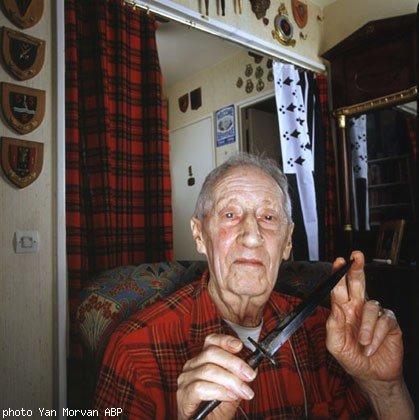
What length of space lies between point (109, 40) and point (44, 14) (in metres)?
0.41

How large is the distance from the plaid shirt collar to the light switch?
83 cm

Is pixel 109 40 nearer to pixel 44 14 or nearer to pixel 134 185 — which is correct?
pixel 44 14

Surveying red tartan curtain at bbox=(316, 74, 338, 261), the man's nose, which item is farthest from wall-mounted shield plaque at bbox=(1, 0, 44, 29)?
red tartan curtain at bbox=(316, 74, 338, 261)

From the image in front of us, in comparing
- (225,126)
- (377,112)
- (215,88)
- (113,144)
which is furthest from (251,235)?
(215,88)

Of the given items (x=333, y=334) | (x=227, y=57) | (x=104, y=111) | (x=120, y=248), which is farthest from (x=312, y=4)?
(x=333, y=334)

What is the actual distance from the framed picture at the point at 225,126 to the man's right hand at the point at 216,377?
2.94 metres

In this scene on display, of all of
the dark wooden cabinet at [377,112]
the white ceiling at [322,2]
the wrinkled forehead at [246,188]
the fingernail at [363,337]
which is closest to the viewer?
the fingernail at [363,337]

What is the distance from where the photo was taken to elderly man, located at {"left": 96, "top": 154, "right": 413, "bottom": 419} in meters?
0.85

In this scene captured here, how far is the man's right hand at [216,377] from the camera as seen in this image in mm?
602

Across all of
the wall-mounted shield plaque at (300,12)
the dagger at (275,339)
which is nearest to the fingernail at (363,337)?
the dagger at (275,339)

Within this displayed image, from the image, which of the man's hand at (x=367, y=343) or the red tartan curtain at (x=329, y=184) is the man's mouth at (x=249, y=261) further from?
the red tartan curtain at (x=329, y=184)

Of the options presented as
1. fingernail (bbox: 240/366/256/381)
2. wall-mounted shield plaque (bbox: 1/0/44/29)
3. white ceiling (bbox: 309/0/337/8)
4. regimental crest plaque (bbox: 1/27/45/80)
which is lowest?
fingernail (bbox: 240/366/256/381)

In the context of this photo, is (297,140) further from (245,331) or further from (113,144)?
(245,331)

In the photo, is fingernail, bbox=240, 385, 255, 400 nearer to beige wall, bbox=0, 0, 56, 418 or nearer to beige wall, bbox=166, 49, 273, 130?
→ beige wall, bbox=0, 0, 56, 418
